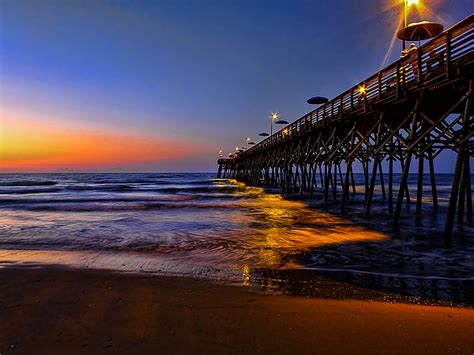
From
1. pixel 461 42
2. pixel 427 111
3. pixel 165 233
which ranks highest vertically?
pixel 461 42

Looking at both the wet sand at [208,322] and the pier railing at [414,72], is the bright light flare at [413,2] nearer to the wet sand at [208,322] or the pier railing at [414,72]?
the pier railing at [414,72]

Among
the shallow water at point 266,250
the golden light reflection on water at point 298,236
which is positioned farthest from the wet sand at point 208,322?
the golden light reflection on water at point 298,236

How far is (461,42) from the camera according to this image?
7867 millimetres

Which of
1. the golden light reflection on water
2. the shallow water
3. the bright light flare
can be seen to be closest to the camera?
the shallow water

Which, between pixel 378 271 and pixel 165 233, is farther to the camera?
pixel 165 233

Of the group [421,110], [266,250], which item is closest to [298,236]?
[266,250]

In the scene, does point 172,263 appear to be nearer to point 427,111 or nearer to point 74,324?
point 74,324

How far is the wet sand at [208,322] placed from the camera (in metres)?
2.92

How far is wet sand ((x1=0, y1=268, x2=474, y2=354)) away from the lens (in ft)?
9.59

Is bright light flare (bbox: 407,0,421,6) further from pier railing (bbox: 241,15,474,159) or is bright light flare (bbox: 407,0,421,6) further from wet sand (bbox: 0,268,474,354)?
wet sand (bbox: 0,268,474,354)

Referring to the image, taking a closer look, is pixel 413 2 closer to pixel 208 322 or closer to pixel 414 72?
pixel 414 72

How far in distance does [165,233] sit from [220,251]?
11.2 feet

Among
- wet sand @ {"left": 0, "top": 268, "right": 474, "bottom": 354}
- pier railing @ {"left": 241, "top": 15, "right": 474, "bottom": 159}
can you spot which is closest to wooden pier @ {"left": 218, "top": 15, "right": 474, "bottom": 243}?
pier railing @ {"left": 241, "top": 15, "right": 474, "bottom": 159}

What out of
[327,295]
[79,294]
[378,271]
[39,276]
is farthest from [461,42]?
[39,276]
